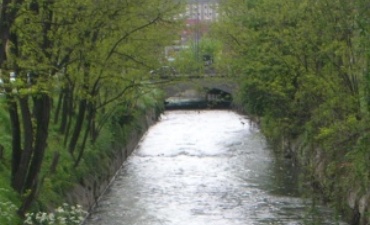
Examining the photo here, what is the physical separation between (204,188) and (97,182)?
4.49 m

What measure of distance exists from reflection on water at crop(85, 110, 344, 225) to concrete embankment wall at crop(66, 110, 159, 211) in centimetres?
31

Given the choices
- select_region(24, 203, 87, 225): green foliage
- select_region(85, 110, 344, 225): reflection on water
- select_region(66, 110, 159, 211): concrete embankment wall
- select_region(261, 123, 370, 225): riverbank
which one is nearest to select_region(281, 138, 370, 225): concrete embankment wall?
select_region(261, 123, 370, 225): riverbank

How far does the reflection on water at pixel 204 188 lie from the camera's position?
82.4ft

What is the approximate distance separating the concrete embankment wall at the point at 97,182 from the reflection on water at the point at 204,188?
1.01 ft

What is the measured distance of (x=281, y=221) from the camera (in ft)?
80.2

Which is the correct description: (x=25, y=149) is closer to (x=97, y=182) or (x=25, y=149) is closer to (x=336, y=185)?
(x=336, y=185)

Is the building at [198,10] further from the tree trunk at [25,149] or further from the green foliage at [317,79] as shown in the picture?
the tree trunk at [25,149]

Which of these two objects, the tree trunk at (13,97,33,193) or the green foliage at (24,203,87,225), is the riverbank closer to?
the green foliage at (24,203,87,225)

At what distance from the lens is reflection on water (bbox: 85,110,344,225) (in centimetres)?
2511

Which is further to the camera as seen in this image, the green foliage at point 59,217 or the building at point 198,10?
the building at point 198,10

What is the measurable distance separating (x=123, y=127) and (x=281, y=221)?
54.7 feet

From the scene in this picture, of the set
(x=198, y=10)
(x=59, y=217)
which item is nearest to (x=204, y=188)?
(x=59, y=217)

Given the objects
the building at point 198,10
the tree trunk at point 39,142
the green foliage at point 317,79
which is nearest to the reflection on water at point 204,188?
the green foliage at point 317,79

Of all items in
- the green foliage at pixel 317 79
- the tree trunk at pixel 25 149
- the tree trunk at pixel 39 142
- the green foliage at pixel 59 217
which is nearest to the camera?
the green foliage at pixel 59 217
